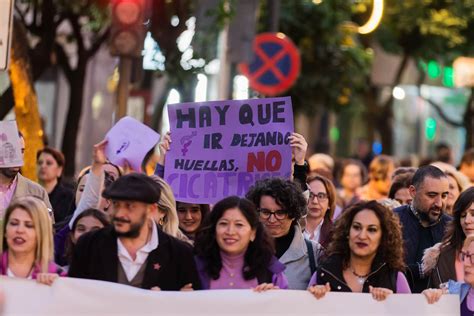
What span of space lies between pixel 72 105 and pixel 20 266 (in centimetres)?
1433

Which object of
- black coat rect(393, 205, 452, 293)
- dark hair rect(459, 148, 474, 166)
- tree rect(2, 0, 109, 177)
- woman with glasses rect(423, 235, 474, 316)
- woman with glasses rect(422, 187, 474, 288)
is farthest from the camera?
tree rect(2, 0, 109, 177)

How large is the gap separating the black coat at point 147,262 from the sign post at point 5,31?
1351mm

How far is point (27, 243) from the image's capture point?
29.9 ft

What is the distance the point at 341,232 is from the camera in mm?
10203

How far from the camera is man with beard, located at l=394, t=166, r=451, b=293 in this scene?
12250 millimetres

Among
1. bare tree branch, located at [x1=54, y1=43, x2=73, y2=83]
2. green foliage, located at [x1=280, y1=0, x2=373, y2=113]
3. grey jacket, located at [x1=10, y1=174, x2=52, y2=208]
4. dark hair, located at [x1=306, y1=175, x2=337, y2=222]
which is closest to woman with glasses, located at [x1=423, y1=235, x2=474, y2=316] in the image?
dark hair, located at [x1=306, y1=175, x2=337, y2=222]

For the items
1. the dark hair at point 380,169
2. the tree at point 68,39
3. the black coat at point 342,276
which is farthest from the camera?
the tree at point 68,39

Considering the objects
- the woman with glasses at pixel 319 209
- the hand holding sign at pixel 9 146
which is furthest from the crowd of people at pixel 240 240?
the woman with glasses at pixel 319 209

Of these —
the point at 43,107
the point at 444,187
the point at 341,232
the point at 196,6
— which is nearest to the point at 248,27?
the point at 196,6

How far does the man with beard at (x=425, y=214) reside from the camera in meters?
12.2

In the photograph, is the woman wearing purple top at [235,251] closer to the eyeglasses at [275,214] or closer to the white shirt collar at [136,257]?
the white shirt collar at [136,257]

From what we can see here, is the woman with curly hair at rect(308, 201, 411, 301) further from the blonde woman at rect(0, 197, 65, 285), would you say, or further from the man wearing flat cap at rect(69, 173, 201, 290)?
the blonde woman at rect(0, 197, 65, 285)

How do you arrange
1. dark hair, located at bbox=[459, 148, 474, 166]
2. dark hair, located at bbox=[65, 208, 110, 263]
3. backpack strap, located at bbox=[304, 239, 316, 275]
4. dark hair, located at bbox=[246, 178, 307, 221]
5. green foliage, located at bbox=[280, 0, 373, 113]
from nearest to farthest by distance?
dark hair, located at bbox=[65, 208, 110, 263] < backpack strap, located at bbox=[304, 239, 316, 275] < dark hair, located at bbox=[246, 178, 307, 221] < dark hair, located at bbox=[459, 148, 474, 166] < green foliage, located at bbox=[280, 0, 373, 113]

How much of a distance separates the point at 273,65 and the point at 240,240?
1125 centimetres
